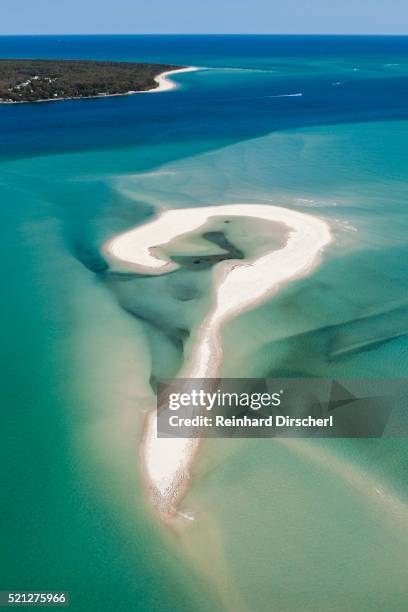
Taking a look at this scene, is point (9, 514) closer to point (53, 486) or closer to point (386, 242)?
point (53, 486)

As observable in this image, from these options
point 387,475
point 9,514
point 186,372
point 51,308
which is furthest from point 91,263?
point 387,475

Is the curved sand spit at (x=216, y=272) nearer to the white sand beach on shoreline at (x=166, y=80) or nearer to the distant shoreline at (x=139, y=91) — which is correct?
the distant shoreline at (x=139, y=91)

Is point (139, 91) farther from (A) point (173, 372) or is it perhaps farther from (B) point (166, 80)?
(A) point (173, 372)

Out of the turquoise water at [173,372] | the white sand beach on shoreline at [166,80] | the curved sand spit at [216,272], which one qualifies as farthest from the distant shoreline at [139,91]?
the curved sand spit at [216,272]

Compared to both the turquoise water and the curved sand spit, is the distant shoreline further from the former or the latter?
the curved sand spit

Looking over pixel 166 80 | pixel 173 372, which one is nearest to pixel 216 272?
pixel 173 372

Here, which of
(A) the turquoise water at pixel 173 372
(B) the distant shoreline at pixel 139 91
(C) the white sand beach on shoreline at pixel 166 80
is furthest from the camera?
(C) the white sand beach on shoreline at pixel 166 80
